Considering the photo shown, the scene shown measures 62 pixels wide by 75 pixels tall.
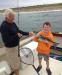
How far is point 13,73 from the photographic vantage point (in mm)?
2553

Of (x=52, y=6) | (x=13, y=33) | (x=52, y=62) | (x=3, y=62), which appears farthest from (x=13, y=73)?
(x=52, y=6)

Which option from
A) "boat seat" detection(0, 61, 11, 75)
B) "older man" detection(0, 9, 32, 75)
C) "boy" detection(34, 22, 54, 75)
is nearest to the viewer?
"older man" detection(0, 9, 32, 75)

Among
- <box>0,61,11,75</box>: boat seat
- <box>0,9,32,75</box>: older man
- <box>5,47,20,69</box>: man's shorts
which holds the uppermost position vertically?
<box>0,9,32,75</box>: older man

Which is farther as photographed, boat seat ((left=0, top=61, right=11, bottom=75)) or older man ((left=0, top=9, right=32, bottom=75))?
boat seat ((left=0, top=61, right=11, bottom=75))

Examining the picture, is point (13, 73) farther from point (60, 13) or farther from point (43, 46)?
point (60, 13)

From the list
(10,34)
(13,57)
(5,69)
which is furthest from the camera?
(5,69)

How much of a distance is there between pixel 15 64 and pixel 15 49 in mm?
201

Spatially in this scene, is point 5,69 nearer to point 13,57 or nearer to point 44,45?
point 13,57

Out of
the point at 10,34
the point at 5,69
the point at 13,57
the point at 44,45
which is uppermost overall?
the point at 10,34

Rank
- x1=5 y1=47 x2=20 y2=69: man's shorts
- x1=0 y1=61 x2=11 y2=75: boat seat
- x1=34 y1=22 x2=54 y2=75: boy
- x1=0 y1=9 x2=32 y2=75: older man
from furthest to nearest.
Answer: x1=0 y1=61 x2=11 y2=75: boat seat, x1=34 y1=22 x2=54 y2=75: boy, x1=5 y1=47 x2=20 y2=69: man's shorts, x1=0 y1=9 x2=32 y2=75: older man

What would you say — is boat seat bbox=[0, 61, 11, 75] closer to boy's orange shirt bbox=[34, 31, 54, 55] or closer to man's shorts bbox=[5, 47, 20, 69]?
man's shorts bbox=[5, 47, 20, 69]

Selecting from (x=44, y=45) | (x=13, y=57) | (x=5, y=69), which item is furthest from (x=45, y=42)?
(x=5, y=69)

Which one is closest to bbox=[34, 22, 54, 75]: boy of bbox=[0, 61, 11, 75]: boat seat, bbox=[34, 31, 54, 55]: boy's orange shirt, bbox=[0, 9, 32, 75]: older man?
bbox=[34, 31, 54, 55]: boy's orange shirt

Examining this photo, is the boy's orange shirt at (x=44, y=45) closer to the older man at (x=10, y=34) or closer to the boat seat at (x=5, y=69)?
the older man at (x=10, y=34)
